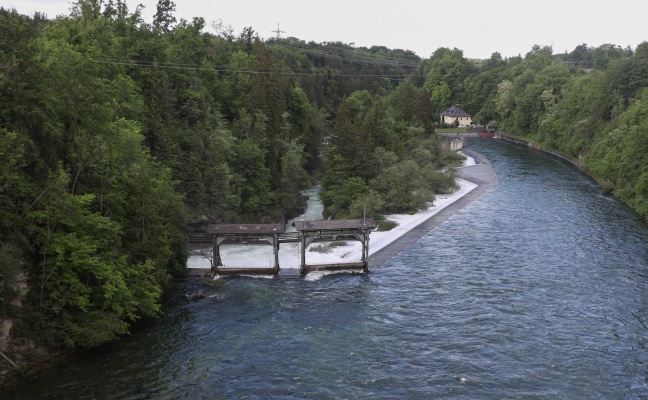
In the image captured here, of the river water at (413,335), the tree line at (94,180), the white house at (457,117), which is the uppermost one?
the white house at (457,117)

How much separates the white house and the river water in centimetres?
12758

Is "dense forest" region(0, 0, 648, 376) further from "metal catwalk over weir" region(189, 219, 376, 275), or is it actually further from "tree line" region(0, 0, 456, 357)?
"metal catwalk over weir" region(189, 219, 376, 275)

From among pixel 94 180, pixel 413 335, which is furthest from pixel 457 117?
pixel 94 180

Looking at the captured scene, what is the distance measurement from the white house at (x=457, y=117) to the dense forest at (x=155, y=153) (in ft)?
185

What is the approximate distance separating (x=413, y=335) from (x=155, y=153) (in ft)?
101

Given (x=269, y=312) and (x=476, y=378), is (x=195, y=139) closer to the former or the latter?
(x=269, y=312)

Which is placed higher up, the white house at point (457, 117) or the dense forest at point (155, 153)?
the white house at point (457, 117)

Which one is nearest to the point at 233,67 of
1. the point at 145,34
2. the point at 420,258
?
the point at 145,34

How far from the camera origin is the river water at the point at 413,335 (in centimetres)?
2745

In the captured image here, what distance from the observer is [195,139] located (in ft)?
184

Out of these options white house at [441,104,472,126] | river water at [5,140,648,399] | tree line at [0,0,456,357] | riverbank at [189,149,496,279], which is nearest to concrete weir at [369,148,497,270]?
riverbank at [189,149,496,279]

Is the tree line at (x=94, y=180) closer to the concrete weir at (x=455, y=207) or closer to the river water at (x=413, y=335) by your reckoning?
the river water at (x=413, y=335)

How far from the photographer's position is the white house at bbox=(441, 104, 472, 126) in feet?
575

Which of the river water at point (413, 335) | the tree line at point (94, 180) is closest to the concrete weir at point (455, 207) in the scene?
the river water at point (413, 335)
